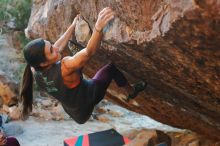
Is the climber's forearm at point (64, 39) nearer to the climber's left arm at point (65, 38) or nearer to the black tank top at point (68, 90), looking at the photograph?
the climber's left arm at point (65, 38)

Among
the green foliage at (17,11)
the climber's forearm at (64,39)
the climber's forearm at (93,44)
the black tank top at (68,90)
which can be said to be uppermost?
the climber's forearm at (93,44)

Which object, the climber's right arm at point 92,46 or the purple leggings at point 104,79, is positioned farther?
the purple leggings at point 104,79

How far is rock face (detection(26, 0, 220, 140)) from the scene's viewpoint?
2314 mm

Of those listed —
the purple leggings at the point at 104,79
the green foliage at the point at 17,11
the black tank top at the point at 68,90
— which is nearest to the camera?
the black tank top at the point at 68,90

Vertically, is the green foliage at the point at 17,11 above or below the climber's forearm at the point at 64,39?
below

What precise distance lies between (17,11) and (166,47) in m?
9.15

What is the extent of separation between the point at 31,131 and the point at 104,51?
16.9 ft

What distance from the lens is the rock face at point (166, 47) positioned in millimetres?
2314

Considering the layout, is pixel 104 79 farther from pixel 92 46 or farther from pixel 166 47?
pixel 166 47

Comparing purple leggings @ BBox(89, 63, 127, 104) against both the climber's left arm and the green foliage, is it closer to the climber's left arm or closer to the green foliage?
the climber's left arm

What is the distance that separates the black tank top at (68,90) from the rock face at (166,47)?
20.6 inches

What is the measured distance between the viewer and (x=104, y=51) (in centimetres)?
394

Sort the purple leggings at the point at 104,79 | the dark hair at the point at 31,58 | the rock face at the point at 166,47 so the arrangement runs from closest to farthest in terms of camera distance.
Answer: the rock face at the point at 166,47
the dark hair at the point at 31,58
the purple leggings at the point at 104,79

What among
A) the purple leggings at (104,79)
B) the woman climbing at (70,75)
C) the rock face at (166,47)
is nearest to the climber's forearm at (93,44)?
the woman climbing at (70,75)
